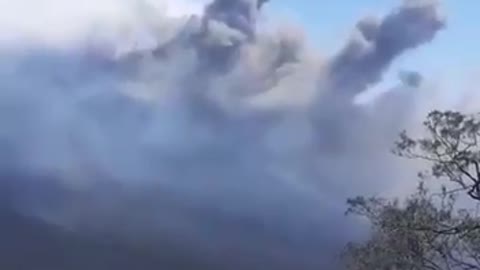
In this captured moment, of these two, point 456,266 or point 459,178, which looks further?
point 456,266

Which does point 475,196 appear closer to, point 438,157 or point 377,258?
point 438,157

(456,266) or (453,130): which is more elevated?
(453,130)

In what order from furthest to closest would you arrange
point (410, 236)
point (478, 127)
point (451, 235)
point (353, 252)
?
point (353, 252), point (410, 236), point (451, 235), point (478, 127)

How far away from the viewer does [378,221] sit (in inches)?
908

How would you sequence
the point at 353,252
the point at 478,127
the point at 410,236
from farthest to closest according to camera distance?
1. the point at 353,252
2. the point at 410,236
3. the point at 478,127

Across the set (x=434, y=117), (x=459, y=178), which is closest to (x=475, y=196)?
(x=459, y=178)

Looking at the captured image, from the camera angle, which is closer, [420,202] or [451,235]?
[451,235]

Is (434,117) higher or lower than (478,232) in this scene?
higher

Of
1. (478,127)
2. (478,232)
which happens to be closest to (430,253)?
(478,232)

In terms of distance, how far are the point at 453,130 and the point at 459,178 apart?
97cm

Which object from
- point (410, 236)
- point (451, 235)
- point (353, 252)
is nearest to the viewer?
point (451, 235)

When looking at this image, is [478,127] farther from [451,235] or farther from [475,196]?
[451,235]

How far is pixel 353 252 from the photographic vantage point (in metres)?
24.2

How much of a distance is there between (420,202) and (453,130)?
299 cm
